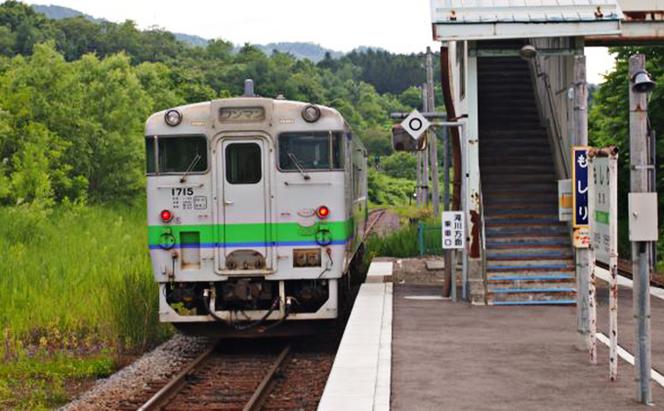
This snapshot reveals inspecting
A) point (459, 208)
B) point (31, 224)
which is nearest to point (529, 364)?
point (459, 208)

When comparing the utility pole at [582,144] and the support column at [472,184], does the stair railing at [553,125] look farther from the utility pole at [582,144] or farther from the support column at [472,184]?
the utility pole at [582,144]

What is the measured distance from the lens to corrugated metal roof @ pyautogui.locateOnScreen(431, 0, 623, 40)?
1539 cm

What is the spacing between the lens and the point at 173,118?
557 inches

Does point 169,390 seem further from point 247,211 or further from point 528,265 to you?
point 528,265

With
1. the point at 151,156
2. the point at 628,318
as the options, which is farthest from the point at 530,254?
the point at 151,156

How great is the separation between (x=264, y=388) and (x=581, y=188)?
3.91m

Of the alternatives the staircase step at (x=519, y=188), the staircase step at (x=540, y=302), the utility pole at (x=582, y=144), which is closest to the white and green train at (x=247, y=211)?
the staircase step at (x=540, y=302)

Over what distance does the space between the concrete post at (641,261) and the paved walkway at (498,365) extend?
274 mm

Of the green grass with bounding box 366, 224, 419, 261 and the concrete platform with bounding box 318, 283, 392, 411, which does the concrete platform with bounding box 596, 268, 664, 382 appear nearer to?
the concrete platform with bounding box 318, 283, 392, 411

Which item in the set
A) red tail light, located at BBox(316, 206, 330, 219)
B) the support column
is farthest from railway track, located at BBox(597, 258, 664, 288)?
red tail light, located at BBox(316, 206, 330, 219)

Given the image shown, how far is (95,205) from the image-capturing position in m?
40.3

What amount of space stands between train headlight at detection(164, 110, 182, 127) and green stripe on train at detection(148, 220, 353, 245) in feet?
4.41

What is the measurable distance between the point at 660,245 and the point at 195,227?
42.9 feet

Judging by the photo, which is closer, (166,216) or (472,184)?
(166,216)
